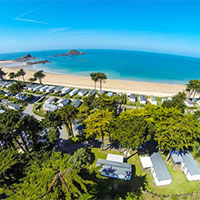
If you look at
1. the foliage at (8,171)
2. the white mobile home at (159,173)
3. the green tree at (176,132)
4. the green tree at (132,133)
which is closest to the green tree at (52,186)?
the foliage at (8,171)

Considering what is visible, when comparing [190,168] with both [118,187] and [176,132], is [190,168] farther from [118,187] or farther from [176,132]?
[118,187]

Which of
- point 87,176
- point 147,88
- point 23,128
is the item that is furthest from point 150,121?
point 147,88

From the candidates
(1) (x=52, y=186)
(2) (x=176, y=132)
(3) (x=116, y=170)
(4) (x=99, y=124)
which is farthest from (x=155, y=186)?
(1) (x=52, y=186)

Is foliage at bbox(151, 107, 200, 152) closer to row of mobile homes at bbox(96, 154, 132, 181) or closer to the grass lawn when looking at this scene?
the grass lawn

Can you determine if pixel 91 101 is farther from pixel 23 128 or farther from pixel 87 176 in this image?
pixel 87 176

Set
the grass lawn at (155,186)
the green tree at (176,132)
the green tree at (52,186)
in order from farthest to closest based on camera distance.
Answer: the green tree at (176,132) < the grass lawn at (155,186) < the green tree at (52,186)

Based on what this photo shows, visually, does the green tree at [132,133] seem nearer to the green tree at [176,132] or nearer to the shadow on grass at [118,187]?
the green tree at [176,132]

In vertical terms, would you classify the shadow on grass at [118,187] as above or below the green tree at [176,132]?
below

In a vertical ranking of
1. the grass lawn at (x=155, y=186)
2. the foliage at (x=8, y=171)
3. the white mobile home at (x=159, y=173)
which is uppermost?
the foliage at (x=8, y=171)

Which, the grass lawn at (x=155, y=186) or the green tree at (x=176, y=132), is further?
the green tree at (x=176, y=132)

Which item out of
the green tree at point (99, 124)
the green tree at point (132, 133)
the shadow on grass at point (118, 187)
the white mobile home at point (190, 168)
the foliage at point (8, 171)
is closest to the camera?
the foliage at point (8, 171)
